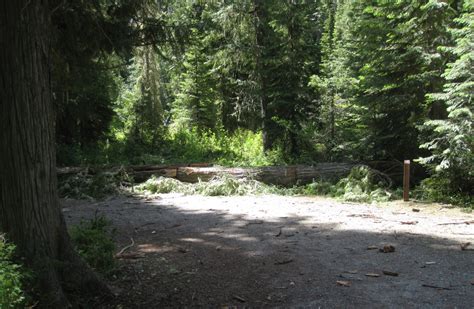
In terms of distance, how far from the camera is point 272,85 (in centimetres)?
1627

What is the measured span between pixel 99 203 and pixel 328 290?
7.72m

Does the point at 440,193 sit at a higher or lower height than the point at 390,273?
higher

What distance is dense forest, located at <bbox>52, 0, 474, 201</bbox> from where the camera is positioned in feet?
26.1

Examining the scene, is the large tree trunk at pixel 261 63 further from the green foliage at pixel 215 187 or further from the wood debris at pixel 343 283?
the wood debris at pixel 343 283

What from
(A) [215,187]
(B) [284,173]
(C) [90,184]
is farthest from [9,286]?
(B) [284,173]

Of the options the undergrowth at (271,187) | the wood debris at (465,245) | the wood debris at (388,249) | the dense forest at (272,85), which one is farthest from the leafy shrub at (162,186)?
the wood debris at (465,245)

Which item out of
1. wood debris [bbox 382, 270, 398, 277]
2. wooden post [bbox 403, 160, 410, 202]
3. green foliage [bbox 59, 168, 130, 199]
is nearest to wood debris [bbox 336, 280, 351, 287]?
wood debris [bbox 382, 270, 398, 277]

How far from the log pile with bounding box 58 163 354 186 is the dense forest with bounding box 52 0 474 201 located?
1.24 metres

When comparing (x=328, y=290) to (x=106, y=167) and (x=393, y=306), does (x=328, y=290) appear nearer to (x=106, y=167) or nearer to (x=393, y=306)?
(x=393, y=306)

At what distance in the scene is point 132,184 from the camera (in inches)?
510

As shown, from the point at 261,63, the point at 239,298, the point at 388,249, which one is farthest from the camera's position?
the point at 261,63

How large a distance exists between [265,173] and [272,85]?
15.0 feet

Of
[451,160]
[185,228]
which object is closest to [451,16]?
[451,160]

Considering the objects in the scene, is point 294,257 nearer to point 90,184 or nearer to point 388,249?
point 388,249
